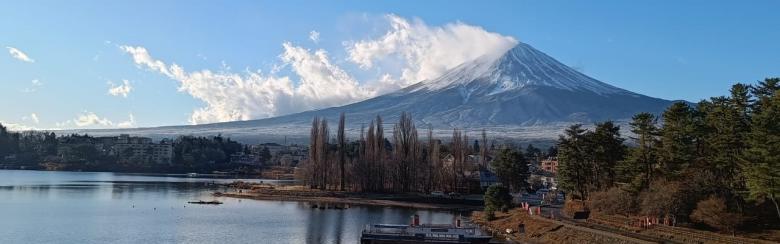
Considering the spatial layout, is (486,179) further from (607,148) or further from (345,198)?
(607,148)

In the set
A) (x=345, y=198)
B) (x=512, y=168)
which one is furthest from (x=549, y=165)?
(x=345, y=198)

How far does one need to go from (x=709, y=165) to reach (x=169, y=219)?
34.4 metres

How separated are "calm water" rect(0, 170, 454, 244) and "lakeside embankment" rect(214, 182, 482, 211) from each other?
4.09 meters

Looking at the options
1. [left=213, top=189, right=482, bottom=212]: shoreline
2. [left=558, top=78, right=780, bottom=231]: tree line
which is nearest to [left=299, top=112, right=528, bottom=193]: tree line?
[left=213, top=189, right=482, bottom=212]: shoreline

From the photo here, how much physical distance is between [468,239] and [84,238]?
2023cm

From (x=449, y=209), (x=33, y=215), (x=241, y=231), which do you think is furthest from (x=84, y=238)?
(x=449, y=209)

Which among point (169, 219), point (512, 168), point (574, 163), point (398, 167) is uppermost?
point (574, 163)

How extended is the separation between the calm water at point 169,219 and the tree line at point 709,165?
1587cm

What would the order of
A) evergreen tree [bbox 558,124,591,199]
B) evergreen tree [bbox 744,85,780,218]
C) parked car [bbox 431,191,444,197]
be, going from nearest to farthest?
evergreen tree [bbox 744,85,780,218], evergreen tree [bbox 558,124,591,199], parked car [bbox 431,191,444,197]

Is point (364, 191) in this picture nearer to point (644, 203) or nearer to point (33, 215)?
point (33, 215)

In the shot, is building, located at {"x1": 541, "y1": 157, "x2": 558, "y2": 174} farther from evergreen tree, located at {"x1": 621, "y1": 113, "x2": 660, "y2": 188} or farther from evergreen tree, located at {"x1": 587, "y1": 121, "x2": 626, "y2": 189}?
evergreen tree, located at {"x1": 621, "y1": 113, "x2": 660, "y2": 188}

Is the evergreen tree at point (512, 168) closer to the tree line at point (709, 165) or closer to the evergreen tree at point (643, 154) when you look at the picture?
the tree line at point (709, 165)

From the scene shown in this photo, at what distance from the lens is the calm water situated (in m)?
40.2

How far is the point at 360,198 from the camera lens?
75750 mm
